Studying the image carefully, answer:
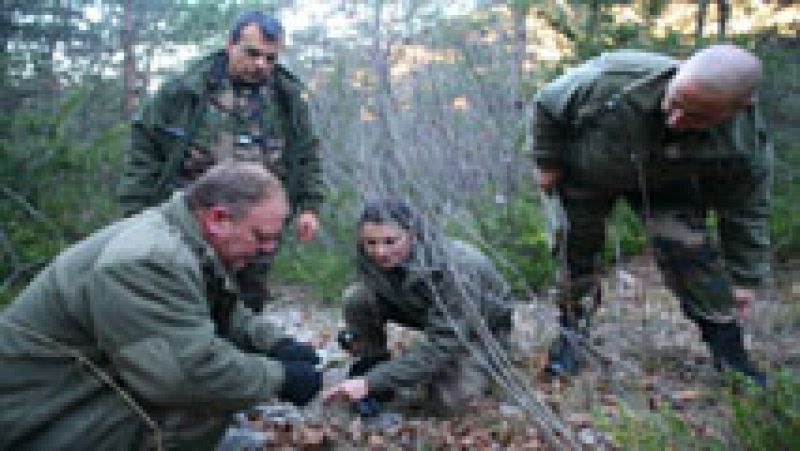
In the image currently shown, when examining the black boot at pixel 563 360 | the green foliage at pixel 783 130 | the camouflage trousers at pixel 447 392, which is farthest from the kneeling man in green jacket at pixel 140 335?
the green foliage at pixel 783 130

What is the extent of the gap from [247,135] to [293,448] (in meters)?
1.70

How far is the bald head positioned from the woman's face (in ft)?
4.18

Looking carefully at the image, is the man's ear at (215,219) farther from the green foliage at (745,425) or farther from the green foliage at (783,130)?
the green foliage at (783,130)

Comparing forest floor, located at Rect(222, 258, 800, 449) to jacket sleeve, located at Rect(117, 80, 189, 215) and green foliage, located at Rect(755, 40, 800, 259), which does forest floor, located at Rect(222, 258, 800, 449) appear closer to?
green foliage, located at Rect(755, 40, 800, 259)

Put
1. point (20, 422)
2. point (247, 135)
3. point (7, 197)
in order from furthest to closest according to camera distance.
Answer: point (7, 197) < point (247, 135) < point (20, 422)

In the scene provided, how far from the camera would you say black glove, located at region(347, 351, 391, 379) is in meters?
3.88

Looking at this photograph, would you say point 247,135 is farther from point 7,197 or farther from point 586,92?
point 7,197

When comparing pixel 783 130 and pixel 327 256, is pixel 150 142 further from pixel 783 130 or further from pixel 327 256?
pixel 783 130

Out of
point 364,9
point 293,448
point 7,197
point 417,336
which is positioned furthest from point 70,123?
point 293,448

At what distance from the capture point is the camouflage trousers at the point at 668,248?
11.4 feet

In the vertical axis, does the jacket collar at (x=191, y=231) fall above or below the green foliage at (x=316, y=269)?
above

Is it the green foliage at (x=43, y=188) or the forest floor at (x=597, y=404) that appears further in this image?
the green foliage at (x=43, y=188)

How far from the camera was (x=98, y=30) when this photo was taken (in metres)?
9.47

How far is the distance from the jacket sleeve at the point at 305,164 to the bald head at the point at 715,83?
2.01 m
